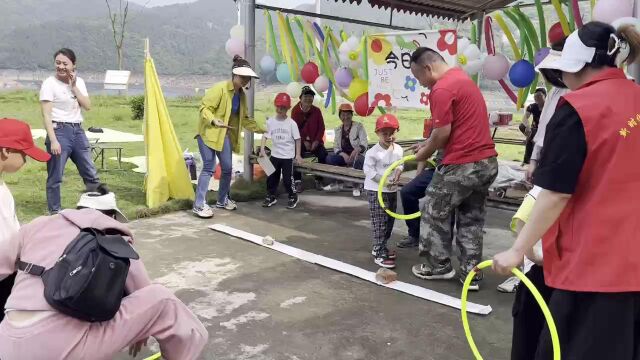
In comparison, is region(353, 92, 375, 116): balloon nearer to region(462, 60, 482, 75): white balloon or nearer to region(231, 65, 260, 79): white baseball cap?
region(462, 60, 482, 75): white balloon

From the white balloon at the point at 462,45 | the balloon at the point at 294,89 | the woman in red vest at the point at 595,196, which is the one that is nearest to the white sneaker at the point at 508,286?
the woman in red vest at the point at 595,196

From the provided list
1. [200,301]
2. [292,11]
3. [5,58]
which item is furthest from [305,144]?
[5,58]

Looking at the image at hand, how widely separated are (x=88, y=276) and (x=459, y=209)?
3380 millimetres

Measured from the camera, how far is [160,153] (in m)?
7.29

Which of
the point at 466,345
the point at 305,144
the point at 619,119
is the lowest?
the point at 466,345

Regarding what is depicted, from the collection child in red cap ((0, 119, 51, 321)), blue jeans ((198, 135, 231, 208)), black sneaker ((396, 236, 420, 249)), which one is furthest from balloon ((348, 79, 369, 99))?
child in red cap ((0, 119, 51, 321))

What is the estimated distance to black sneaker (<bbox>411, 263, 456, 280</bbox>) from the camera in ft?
16.2

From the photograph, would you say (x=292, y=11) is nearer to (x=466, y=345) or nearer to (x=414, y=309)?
(x=414, y=309)

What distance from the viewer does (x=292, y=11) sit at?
8297 millimetres

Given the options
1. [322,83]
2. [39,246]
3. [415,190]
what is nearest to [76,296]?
[39,246]

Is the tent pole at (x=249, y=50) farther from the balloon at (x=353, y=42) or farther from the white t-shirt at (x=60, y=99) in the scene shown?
the white t-shirt at (x=60, y=99)

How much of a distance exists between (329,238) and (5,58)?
617 ft

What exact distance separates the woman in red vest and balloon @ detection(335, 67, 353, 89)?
627 cm

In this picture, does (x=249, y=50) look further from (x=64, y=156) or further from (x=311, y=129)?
(x=64, y=156)
